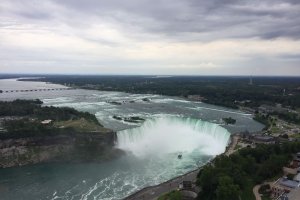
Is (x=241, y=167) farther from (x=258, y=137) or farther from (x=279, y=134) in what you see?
(x=279, y=134)

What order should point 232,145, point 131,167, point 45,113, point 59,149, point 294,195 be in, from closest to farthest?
point 294,195, point 131,167, point 59,149, point 232,145, point 45,113

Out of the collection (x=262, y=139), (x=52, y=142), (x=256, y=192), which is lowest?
(x=256, y=192)

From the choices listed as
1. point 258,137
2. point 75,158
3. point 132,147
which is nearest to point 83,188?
point 75,158

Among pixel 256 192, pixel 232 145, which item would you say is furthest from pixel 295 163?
pixel 232 145

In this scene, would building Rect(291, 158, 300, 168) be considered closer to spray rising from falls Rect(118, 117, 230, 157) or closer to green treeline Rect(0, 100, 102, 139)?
spray rising from falls Rect(118, 117, 230, 157)

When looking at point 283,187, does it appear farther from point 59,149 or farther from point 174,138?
point 59,149

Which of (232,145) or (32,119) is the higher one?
(32,119)

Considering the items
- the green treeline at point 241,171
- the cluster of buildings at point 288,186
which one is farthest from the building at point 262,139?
the cluster of buildings at point 288,186
